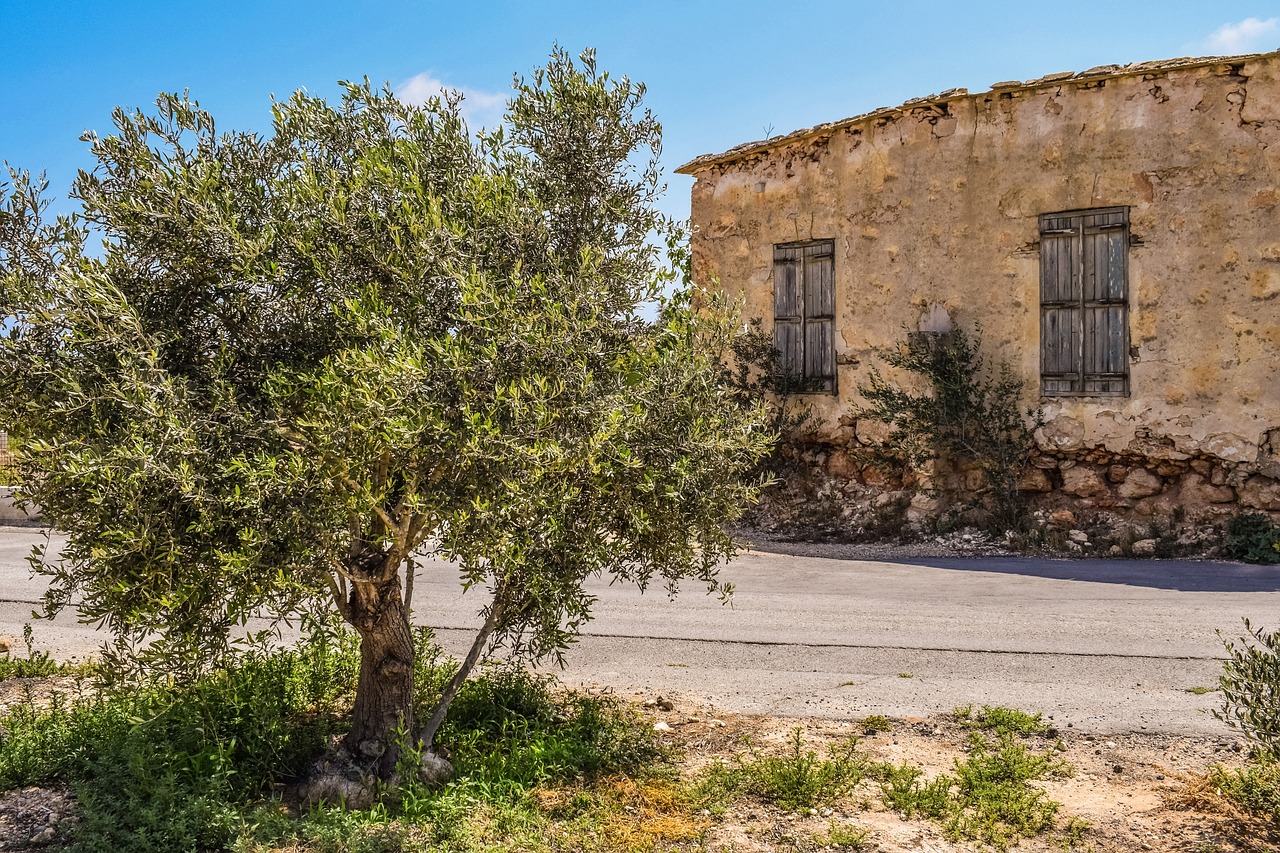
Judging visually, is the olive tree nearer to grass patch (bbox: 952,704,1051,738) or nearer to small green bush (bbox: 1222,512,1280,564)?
grass patch (bbox: 952,704,1051,738)

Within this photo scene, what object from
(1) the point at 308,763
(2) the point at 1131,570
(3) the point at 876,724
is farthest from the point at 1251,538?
(1) the point at 308,763

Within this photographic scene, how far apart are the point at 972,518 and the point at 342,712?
867 centimetres

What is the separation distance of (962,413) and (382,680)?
349 inches

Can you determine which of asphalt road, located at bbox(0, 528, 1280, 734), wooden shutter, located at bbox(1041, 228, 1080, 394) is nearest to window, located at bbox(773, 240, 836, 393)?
wooden shutter, located at bbox(1041, 228, 1080, 394)

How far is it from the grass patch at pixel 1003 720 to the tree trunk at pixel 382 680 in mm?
2716

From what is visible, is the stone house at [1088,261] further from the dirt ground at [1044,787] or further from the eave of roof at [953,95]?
the dirt ground at [1044,787]

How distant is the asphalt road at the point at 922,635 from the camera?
209 inches

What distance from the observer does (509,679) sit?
195 inches

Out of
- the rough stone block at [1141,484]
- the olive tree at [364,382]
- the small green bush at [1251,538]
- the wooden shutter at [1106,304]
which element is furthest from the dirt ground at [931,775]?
the wooden shutter at [1106,304]

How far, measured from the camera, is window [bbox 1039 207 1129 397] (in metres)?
10.9

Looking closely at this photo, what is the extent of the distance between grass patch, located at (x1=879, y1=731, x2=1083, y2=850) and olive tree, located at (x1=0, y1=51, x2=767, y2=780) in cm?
127

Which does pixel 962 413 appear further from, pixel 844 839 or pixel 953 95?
pixel 844 839

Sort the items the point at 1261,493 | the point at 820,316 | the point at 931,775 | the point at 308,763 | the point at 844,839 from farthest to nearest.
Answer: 1. the point at 820,316
2. the point at 1261,493
3. the point at 308,763
4. the point at 931,775
5. the point at 844,839

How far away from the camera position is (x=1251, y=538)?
986cm
